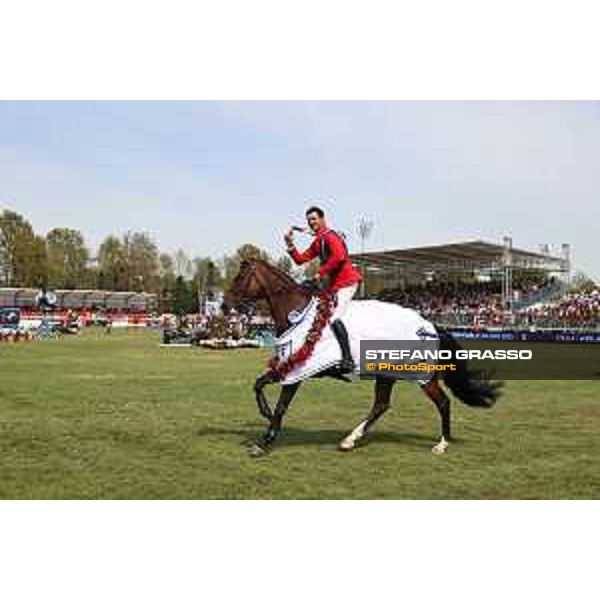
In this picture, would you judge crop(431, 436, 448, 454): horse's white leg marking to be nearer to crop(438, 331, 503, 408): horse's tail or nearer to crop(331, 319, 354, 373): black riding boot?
crop(438, 331, 503, 408): horse's tail

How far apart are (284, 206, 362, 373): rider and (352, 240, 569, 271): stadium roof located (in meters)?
0.40

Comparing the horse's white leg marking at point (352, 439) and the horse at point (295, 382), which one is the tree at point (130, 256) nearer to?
the horse at point (295, 382)

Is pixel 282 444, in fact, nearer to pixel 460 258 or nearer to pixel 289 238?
pixel 289 238

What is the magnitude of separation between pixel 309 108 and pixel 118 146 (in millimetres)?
2038

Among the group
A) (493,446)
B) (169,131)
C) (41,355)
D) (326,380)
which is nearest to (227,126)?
(169,131)

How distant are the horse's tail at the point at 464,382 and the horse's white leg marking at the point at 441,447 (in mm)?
514

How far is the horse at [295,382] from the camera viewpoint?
7938mm

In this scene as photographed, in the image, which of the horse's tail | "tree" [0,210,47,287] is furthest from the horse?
"tree" [0,210,47,287]

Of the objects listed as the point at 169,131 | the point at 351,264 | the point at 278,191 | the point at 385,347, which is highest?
the point at 169,131

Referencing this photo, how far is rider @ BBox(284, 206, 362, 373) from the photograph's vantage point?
309 inches

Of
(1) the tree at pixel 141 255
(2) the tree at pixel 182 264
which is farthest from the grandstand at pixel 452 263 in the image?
(1) the tree at pixel 141 255

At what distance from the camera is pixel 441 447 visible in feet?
26.0

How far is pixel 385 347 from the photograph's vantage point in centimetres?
797
